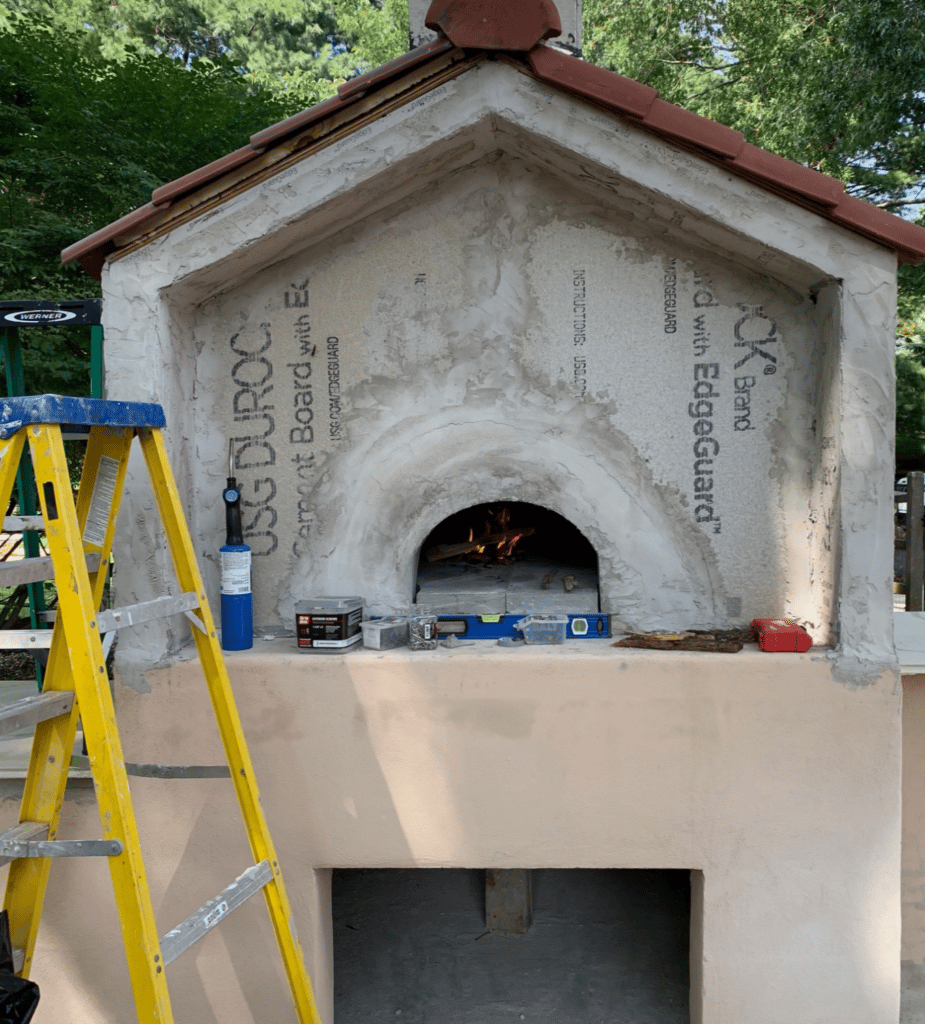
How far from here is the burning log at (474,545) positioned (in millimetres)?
3713

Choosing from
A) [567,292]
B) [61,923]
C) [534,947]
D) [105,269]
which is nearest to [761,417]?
[567,292]

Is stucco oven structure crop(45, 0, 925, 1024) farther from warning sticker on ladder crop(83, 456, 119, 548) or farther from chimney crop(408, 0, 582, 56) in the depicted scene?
chimney crop(408, 0, 582, 56)

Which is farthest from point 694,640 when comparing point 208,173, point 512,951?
point 208,173

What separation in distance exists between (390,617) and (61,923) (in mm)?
1666

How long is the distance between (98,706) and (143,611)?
332 millimetres

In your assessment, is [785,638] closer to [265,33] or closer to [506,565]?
[506,565]

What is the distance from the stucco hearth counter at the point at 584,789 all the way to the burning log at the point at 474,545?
84 centimetres

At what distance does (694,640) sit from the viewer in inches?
115

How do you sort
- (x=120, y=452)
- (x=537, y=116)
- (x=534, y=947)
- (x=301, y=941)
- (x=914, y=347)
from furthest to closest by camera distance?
(x=914, y=347), (x=534, y=947), (x=301, y=941), (x=537, y=116), (x=120, y=452)

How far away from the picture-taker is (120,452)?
2.31 m

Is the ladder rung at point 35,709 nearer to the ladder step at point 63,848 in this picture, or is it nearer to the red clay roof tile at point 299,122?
the ladder step at point 63,848

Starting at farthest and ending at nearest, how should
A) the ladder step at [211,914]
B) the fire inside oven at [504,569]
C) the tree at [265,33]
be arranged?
1. the tree at [265,33]
2. the fire inside oven at [504,569]
3. the ladder step at [211,914]

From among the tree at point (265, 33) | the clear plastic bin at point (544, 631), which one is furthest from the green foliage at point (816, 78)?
the clear plastic bin at point (544, 631)

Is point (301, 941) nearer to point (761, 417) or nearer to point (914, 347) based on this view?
point (761, 417)
